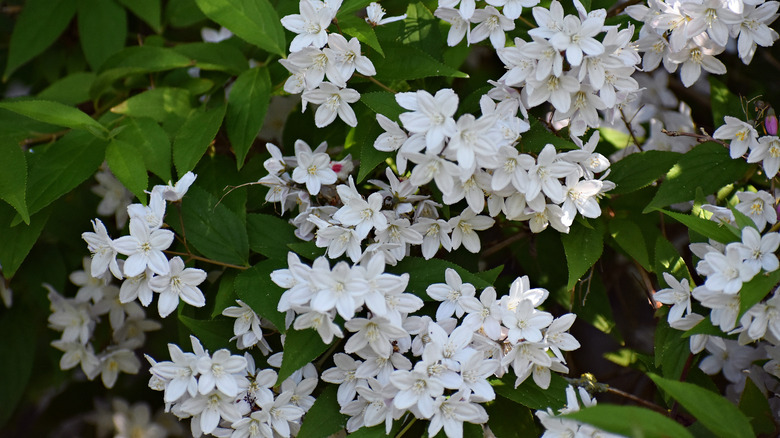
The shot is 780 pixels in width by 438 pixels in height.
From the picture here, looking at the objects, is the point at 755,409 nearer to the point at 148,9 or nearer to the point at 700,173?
the point at 700,173

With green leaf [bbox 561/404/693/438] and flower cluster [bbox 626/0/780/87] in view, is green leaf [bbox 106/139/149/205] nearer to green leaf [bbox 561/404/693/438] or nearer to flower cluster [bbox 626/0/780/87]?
green leaf [bbox 561/404/693/438]

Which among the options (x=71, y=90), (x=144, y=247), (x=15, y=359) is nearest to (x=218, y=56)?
(x=71, y=90)

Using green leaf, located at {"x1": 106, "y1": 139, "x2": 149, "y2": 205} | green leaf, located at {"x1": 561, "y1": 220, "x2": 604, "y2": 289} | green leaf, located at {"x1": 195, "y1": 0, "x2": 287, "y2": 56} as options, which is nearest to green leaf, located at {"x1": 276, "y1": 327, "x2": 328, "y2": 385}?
green leaf, located at {"x1": 106, "y1": 139, "x2": 149, "y2": 205}

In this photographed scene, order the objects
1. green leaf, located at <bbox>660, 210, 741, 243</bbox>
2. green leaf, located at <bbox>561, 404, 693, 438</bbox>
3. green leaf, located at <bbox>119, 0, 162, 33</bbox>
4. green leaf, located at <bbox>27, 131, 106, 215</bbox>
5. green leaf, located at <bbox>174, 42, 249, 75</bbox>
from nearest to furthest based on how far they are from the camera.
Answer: green leaf, located at <bbox>561, 404, 693, 438</bbox>
green leaf, located at <bbox>660, 210, 741, 243</bbox>
green leaf, located at <bbox>27, 131, 106, 215</bbox>
green leaf, located at <bbox>174, 42, 249, 75</bbox>
green leaf, located at <bbox>119, 0, 162, 33</bbox>

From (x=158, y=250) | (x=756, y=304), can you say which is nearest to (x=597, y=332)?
(x=756, y=304)

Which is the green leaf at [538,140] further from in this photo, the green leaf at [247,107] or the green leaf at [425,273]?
the green leaf at [247,107]
